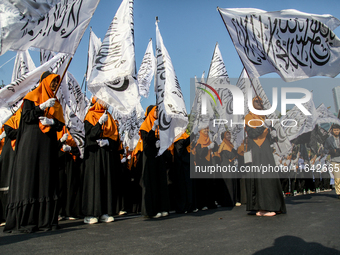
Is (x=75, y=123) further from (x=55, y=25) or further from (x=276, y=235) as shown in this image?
(x=276, y=235)

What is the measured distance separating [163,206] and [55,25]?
150 inches

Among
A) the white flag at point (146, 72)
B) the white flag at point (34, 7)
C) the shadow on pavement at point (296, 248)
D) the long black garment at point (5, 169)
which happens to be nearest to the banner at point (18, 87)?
the long black garment at point (5, 169)

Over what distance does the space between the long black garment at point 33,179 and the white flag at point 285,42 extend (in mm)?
3726

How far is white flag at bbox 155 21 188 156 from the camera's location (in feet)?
16.9

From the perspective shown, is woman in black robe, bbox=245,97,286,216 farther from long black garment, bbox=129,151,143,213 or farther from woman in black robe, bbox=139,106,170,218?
long black garment, bbox=129,151,143,213

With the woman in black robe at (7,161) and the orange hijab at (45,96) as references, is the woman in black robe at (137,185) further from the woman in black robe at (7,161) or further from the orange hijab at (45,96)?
the orange hijab at (45,96)

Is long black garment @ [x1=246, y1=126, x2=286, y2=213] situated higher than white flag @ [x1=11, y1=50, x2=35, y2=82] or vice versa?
white flag @ [x1=11, y1=50, x2=35, y2=82]

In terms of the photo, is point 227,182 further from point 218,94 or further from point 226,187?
point 218,94

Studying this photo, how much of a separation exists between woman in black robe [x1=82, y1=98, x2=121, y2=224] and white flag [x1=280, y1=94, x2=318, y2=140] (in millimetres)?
7732

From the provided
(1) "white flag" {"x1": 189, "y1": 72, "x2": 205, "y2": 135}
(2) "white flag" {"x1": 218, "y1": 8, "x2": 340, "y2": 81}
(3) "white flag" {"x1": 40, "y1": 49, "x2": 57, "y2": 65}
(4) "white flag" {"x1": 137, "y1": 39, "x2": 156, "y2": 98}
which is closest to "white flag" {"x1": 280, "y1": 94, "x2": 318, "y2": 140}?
(1) "white flag" {"x1": 189, "y1": 72, "x2": 205, "y2": 135}

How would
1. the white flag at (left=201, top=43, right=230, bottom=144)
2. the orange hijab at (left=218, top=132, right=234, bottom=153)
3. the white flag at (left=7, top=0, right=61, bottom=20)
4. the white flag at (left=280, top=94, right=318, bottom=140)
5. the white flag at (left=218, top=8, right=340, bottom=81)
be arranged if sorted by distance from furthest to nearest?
the white flag at (left=280, top=94, right=318, bottom=140) < the white flag at (left=201, top=43, right=230, bottom=144) < the orange hijab at (left=218, top=132, right=234, bottom=153) < the white flag at (left=218, top=8, right=340, bottom=81) < the white flag at (left=7, top=0, right=61, bottom=20)

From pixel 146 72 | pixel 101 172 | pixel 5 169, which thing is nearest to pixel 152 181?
pixel 101 172

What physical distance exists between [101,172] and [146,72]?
5794 millimetres

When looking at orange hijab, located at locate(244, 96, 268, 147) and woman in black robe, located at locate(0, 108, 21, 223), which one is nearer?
woman in black robe, located at locate(0, 108, 21, 223)
